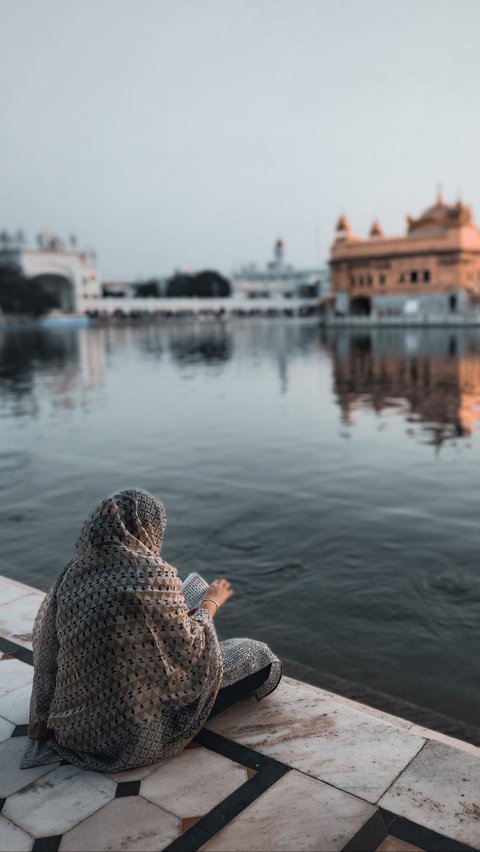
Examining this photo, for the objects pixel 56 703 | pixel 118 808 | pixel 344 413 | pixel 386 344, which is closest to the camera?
pixel 118 808

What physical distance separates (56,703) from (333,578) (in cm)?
266

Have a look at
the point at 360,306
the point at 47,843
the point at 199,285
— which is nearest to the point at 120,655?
the point at 47,843

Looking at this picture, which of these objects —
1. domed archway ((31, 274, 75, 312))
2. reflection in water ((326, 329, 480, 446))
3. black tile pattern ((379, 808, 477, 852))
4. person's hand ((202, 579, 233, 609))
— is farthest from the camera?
domed archway ((31, 274, 75, 312))

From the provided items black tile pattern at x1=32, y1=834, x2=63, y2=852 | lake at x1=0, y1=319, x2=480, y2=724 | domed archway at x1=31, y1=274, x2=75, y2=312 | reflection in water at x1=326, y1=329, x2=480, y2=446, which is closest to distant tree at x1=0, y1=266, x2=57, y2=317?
domed archway at x1=31, y1=274, x2=75, y2=312

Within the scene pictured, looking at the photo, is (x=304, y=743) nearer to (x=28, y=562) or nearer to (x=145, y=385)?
(x=28, y=562)

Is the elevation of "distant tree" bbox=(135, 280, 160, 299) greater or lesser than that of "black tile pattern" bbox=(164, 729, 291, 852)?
greater

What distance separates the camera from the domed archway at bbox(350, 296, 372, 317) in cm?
6136

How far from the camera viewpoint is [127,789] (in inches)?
96.7

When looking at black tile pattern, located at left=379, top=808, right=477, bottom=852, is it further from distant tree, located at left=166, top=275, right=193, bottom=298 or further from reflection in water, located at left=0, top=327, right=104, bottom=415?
distant tree, located at left=166, top=275, right=193, bottom=298

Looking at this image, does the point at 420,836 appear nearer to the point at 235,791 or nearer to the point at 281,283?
the point at 235,791

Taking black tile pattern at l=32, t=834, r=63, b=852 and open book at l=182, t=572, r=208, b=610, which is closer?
black tile pattern at l=32, t=834, r=63, b=852

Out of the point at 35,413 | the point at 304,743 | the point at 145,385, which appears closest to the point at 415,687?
the point at 304,743

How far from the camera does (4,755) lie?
8.86 feet

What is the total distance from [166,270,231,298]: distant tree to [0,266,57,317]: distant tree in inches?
1138
